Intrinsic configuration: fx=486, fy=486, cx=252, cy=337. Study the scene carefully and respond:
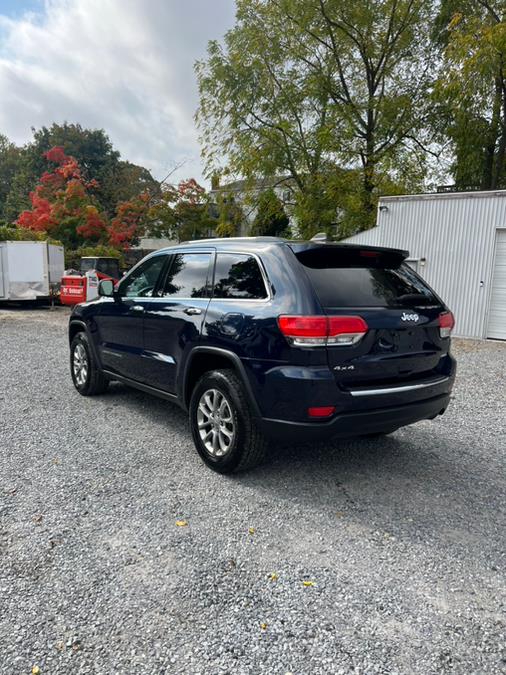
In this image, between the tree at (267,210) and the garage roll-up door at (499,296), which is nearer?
the garage roll-up door at (499,296)

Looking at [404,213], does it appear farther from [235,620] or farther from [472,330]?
[235,620]

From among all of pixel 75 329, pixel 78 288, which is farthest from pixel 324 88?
pixel 75 329

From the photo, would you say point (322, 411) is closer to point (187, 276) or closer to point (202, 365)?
point (202, 365)

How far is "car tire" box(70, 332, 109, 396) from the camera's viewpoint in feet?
18.8

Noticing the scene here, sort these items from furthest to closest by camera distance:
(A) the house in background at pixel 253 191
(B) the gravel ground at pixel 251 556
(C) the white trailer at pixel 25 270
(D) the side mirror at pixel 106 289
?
(A) the house in background at pixel 253 191, (C) the white trailer at pixel 25 270, (D) the side mirror at pixel 106 289, (B) the gravel ground at pixel 251 556

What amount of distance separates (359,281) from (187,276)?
→ 1.61m

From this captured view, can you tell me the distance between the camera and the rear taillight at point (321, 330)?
3068 mm

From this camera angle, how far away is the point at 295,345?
3102 millimetres

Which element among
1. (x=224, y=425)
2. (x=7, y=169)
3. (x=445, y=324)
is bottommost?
(x=224, y=425)

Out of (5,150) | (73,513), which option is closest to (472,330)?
(73,513)

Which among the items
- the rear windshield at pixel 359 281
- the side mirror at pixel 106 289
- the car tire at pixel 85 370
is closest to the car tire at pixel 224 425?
the rear windshield at pixel 359 281

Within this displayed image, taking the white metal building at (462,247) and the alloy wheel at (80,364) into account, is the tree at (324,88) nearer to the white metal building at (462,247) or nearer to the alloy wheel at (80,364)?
the white metal building at (462,247)

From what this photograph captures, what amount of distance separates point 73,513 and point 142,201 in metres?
29.0

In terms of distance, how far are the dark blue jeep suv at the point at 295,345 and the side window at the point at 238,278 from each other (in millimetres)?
11
